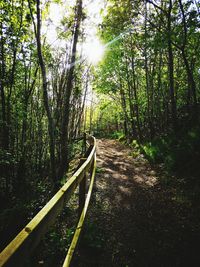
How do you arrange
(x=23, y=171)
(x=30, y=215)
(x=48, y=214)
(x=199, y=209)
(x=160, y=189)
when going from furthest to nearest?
(x=23, y=171) < (x=30, y=215) < (x=160, y=189) < (x=199, y=209) < (x=48, y=214)

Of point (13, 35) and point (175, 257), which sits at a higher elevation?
point (13, 35)

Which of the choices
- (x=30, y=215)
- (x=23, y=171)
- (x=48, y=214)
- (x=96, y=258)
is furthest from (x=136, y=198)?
(x=23, y=171)

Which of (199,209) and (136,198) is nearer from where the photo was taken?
(199,209)

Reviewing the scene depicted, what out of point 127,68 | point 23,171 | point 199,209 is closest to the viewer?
point 199,209

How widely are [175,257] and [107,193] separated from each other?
2.89 meters

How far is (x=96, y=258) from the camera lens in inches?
129

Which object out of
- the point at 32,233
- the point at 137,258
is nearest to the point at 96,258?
the point at 137,258

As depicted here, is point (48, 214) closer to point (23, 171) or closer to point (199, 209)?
point (199, 209)

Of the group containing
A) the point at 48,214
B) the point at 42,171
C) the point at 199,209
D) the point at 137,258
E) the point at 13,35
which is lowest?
the point at 42,171

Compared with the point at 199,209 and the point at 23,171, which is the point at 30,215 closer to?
the point at 23,171

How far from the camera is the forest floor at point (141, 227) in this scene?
3242 mm

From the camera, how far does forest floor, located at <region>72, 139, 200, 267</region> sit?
3242 mm

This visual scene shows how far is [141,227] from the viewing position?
411cm

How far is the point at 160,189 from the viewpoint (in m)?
5.89
